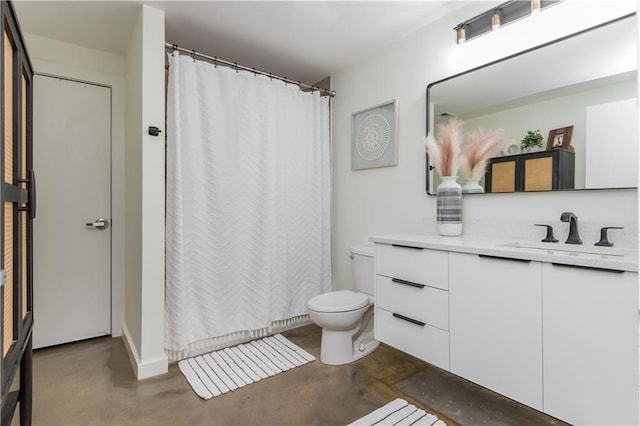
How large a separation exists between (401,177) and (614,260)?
1.46 metres

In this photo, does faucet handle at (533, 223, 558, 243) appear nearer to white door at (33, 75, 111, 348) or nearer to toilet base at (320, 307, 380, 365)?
toilet base at (320, 307, 380, 365)

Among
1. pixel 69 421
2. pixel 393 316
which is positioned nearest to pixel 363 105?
pixel 393 316

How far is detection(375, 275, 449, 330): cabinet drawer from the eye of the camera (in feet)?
5.56

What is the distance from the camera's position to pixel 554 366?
1.30 meters

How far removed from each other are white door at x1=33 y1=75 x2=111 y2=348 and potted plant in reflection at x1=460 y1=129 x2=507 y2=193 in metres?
2.73

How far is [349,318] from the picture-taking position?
7.10 feet

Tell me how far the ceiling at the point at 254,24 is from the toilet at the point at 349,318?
5.21 ft

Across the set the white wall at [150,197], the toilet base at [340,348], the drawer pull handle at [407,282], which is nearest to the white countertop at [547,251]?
the drawer pull handle at [407,282]

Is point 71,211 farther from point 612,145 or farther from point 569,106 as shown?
point 612,145

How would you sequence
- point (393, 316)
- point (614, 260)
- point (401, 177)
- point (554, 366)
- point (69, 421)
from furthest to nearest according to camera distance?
point (401, 177)
point (393, 316)
point (69, 421)
point (554, 366)
point (614, 260)

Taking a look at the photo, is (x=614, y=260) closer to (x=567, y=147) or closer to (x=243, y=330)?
(x=567, y=147)

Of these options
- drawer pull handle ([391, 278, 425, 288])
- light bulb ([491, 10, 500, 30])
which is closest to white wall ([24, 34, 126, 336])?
drawer pull handle ([391, 278, 425, 288])

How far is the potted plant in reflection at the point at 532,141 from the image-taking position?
69.4 inches

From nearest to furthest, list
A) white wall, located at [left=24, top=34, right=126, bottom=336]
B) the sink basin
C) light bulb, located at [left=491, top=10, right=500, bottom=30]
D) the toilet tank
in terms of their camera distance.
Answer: the sink basin
light bulb, located at [left=491, top=10, right=500, bottom=30]
the toilet tank
white wall, located at [left=24, top=34, right=126, bottom=336]
